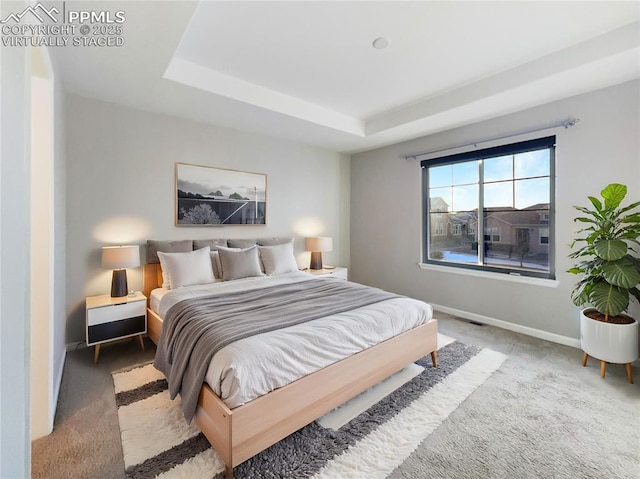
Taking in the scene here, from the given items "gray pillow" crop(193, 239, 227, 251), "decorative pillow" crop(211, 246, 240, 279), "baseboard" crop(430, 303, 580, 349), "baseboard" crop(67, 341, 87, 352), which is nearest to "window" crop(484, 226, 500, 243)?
"baseboard" crop(430, 303, 580, 349)

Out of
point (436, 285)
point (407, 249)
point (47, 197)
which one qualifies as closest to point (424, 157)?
point (407, 249)

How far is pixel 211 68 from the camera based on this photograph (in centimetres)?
281

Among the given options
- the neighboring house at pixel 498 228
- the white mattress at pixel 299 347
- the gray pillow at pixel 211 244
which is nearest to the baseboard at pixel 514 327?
the neighboring house at pixel 498 228

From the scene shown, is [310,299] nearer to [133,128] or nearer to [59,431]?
[59,431]

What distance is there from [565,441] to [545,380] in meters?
0.76

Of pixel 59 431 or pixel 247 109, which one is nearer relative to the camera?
pixel 59 431

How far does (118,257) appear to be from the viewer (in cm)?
288

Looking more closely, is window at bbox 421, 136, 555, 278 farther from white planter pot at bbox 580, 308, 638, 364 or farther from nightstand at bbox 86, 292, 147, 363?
nightstand at bbox 86, 292, 147, 363

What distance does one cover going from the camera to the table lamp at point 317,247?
4516mm

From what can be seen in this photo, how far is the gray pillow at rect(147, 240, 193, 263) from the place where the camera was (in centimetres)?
328

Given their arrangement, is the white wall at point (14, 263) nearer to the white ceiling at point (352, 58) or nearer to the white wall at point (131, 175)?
the white ceiling at point (352, 58)

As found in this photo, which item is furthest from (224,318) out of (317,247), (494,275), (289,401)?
(494,275)

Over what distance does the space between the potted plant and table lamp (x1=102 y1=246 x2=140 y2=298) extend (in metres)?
4.13

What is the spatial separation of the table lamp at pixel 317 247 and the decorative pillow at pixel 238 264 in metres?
1.20
